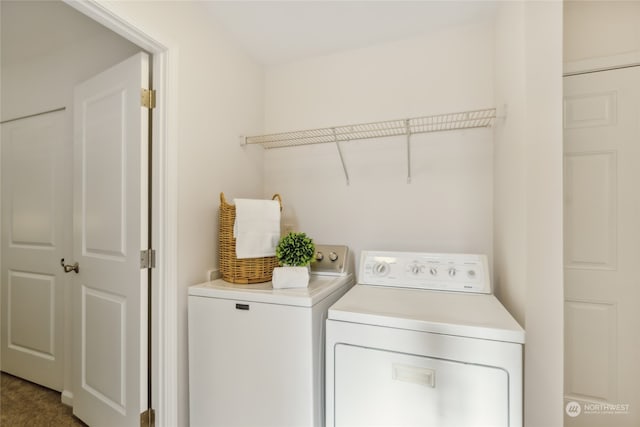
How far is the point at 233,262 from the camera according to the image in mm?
1517

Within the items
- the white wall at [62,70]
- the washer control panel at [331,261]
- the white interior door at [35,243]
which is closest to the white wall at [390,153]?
the washer control panel at [331,261]

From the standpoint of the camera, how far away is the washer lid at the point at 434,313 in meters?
0.99

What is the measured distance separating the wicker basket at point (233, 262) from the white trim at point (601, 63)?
181 cm

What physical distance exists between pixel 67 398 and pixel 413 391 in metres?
2.21

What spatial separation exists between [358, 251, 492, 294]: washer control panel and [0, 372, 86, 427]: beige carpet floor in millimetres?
1942

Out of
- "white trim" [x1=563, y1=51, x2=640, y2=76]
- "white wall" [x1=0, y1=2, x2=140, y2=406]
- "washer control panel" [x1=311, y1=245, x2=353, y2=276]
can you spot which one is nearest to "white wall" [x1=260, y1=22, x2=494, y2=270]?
"washer control panel" [x1=311, y1=245, x2=353, y2=276]

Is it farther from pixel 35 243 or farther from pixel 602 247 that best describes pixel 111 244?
pixel 602 247

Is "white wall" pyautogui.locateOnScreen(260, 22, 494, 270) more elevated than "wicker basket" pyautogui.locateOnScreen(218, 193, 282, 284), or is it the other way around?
"white wall" pyautogui.locateOnScreen(260, 22, 494, 270)

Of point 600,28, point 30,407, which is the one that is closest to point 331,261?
point 600,28

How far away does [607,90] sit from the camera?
1413mm

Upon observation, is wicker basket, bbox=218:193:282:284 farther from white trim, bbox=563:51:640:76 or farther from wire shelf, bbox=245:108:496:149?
white trim, bbox=563:51:640:76

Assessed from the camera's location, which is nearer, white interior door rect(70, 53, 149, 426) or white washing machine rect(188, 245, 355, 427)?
white washing machine rect(188, 245, 355, 427)

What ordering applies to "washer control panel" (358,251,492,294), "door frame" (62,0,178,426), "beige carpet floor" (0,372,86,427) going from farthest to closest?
"beige carpet floor" (0,372,86,427)
"washer control panel" (358,251,492,294)
"door frame" (62,0,178,426)

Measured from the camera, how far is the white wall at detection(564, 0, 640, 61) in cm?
138
